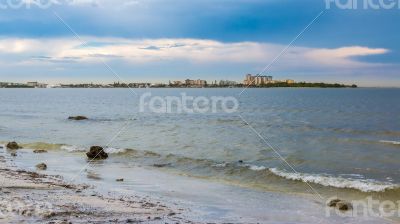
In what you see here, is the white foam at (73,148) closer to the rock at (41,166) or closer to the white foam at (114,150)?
the white foam at (114,150)

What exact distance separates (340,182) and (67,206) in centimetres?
1128

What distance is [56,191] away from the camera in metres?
14.7

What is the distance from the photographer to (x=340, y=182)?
746 inches

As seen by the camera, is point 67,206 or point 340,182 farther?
point 340,182

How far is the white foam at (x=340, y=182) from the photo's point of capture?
18.0m

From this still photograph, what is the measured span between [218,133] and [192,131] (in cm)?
289

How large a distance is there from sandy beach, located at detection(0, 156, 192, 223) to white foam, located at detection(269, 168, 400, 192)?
315 inches
